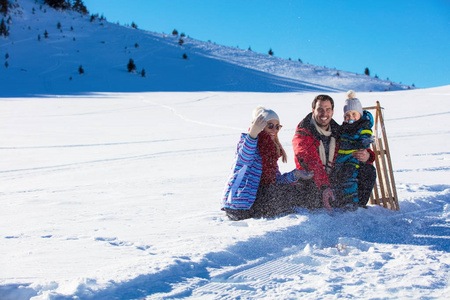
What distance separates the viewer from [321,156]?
11.8ft

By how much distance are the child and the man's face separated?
0.62 ft

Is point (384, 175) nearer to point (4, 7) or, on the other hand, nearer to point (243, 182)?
point (243, 182)

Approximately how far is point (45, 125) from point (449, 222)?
10.5m

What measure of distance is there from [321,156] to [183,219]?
1280 mm

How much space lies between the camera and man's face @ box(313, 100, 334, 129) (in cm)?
352

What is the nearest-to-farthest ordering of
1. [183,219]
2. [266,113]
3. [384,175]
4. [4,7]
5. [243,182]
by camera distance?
1. [266,113]
2. [243,182]
3. [183,219]
4. [384,175]
5. [4,7]

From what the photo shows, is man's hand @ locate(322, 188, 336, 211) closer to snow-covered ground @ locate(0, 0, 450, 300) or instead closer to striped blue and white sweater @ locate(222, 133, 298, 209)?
snow-covered ground @ locate(0, 0, 450, 300)

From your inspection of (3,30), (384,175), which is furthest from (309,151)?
(3,30)

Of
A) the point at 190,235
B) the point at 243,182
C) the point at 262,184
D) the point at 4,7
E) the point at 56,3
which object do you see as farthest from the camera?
the point at 56,3

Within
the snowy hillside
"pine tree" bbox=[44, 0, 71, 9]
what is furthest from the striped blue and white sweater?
"pine tree" bbox=[44, 0, 71, 9]

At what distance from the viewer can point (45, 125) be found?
37.7ft

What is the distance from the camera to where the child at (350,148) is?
3.58 m

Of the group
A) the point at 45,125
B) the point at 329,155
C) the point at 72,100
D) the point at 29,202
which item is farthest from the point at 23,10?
the point at 329,155

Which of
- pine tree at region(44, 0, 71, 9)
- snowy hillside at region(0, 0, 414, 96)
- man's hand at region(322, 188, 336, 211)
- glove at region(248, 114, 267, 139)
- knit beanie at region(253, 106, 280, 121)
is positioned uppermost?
pine tree at region(44, 0, 71, 9)
